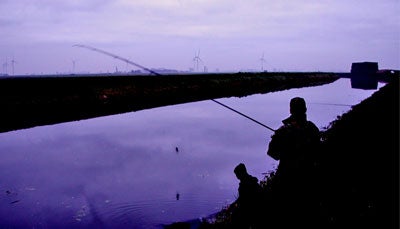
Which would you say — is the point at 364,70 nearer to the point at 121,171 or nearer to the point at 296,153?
the point at 121,171

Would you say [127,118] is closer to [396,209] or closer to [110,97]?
[110,97]

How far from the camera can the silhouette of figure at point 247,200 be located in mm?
6246

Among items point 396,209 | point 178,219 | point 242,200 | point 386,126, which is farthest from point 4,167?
point 386,126

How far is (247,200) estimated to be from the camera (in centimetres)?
640

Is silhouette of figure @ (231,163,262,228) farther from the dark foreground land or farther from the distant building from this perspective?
the distant building

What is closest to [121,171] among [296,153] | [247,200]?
[247,200]

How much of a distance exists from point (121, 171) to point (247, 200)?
6223 millimetres

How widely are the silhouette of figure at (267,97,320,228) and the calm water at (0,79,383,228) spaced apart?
315 centimetres

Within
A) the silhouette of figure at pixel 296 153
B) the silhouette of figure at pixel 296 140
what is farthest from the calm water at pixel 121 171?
the silhouette of figure at pixel 296 140

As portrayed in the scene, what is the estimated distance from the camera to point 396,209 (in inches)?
210

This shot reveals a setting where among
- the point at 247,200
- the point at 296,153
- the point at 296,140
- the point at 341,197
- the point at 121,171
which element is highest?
the point at 296,140

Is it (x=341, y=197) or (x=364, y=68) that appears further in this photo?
(x=364, y=68)

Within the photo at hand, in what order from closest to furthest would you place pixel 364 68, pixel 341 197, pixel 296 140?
pixel 296 140
pixel 341 197
pixel 364 68

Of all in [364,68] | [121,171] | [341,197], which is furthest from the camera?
[364,68]
